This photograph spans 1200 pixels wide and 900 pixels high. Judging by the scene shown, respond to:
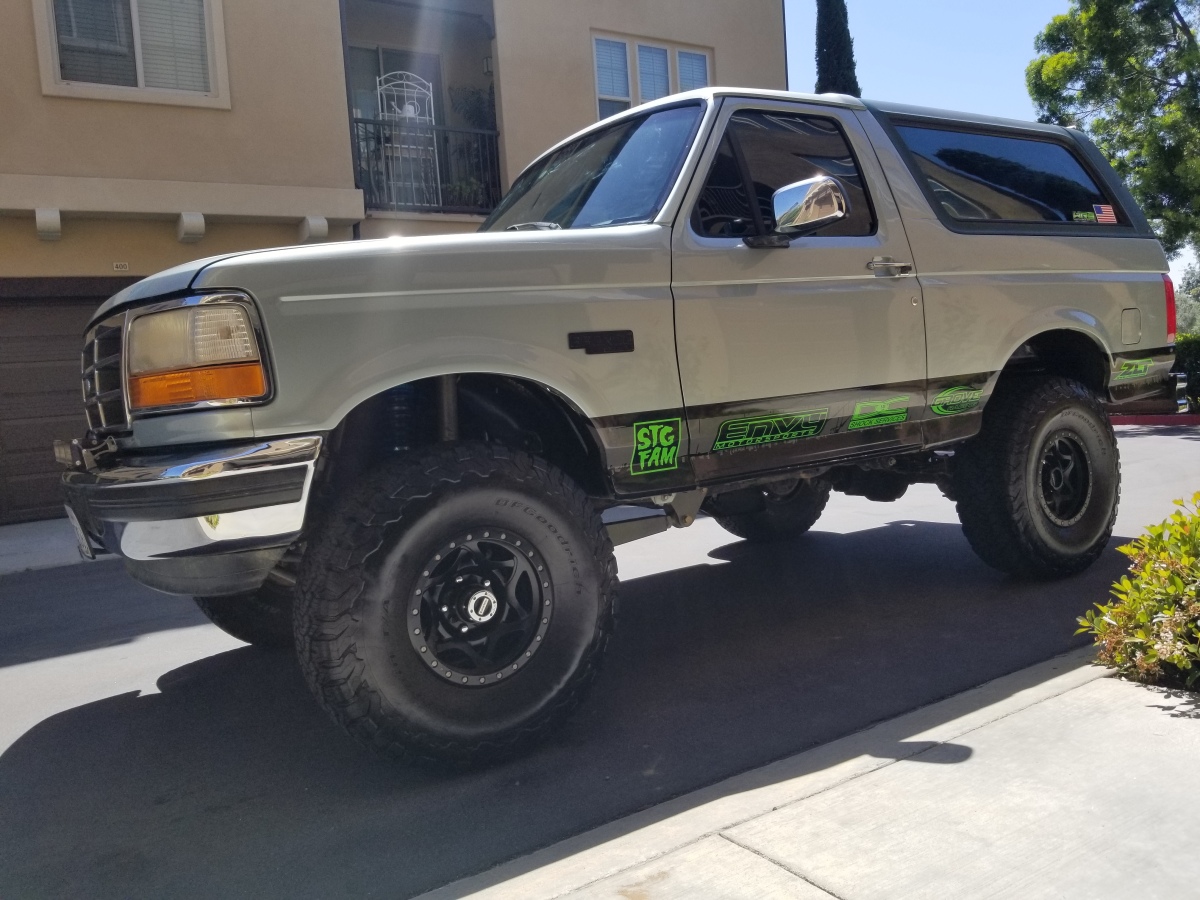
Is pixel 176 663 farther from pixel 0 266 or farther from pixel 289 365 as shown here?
pixel 0 266

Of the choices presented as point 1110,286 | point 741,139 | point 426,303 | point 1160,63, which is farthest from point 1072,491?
point 1160,63

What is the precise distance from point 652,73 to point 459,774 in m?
13.3

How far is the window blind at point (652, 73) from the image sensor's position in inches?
575

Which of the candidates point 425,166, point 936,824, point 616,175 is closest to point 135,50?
point 425,166

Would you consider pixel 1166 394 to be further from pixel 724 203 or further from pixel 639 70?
pixel 639 70

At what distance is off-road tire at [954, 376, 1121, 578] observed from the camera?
474cm

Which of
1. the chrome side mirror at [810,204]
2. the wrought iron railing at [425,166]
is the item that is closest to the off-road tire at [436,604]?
the chrome side mirror at [810,204]

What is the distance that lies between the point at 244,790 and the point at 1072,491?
4.04 metres

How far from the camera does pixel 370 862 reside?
2.65m

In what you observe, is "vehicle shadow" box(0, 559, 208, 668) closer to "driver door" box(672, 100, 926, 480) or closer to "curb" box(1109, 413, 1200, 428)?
"driver door" box(672, 100, 926, 480)

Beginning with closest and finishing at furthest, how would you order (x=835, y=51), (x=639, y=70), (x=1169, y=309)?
(x=1169, y=309)
(x=639, y=70)
(x=835, y=51)

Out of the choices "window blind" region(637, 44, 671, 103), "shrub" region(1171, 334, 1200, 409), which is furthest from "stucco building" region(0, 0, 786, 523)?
"shrub" region(1171, 334, 1200, 409)

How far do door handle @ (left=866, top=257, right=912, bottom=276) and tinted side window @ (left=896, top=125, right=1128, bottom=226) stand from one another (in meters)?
0.53

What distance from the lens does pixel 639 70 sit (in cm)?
1457
